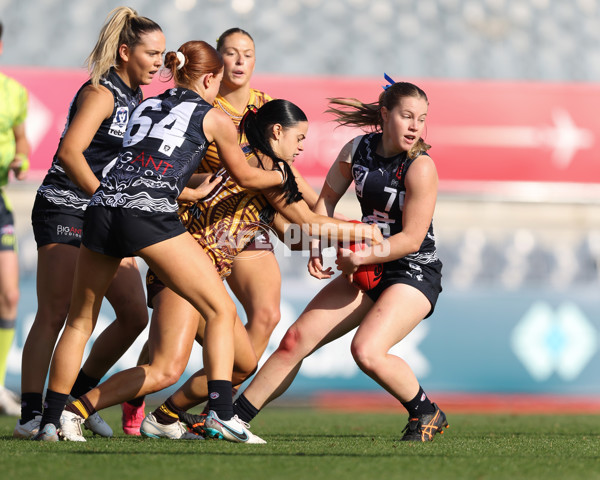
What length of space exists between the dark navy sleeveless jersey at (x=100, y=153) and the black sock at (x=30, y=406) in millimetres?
948

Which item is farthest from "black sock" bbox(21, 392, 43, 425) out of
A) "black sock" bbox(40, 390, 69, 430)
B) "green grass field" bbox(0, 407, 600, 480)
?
"black sock" bbox(40, 390, 69, 430)

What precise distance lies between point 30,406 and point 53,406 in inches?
19.1

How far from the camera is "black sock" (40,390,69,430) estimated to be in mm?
3859

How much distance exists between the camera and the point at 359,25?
45.8 ft

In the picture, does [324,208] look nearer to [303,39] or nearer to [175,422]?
[175,422]

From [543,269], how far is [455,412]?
265cm

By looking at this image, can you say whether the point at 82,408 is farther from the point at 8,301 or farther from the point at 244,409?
the point at 8,301

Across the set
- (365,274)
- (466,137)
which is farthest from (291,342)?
(466,137)

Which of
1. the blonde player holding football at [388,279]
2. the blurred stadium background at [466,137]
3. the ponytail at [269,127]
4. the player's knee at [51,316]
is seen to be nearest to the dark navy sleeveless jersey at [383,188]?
the blonde player holding football at [388,279]

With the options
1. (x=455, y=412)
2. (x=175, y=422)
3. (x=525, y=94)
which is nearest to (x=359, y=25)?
(x=525, y=94)

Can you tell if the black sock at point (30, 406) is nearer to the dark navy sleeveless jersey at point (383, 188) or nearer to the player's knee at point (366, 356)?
the player's knee at point (366, 356)

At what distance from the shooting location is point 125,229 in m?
3.65

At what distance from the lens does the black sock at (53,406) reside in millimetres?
3859

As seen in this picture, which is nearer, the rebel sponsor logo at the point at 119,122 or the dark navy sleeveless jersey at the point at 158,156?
the dark navy sleeveless jersey at the point at 158,156
